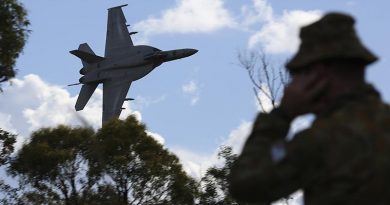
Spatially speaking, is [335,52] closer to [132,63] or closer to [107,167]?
[107,167]

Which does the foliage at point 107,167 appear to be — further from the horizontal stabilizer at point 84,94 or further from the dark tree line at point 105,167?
the horizontal stabilizer at point 84,94

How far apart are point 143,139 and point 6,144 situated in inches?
653

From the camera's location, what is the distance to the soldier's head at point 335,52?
3.23 metres

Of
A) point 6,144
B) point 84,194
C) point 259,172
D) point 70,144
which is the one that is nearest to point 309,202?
point 259,172

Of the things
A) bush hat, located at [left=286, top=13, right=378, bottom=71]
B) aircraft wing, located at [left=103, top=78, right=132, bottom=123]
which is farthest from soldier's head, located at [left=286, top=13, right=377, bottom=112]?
aircraft wing, located at [left=103, top=78, right=132, bottom=123]

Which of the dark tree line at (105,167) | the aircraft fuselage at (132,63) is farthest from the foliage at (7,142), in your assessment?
the aircraft fuselage at (132,63)

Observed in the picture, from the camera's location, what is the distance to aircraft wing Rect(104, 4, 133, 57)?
78812 mm

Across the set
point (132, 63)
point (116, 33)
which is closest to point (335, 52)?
point (132, 63)

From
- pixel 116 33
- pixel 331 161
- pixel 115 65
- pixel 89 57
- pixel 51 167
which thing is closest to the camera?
pixel 331 161

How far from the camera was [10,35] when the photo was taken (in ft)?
87.5

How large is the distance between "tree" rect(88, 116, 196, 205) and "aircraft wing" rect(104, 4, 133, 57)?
24.9 m

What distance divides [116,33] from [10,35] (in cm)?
5511

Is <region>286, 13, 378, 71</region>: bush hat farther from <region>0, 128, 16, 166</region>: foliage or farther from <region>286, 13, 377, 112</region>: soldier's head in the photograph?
<region>0, 128, 16, 166</region>: foliage

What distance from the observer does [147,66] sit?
71562 mm
